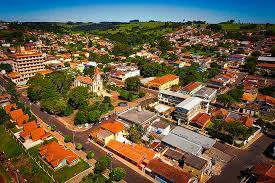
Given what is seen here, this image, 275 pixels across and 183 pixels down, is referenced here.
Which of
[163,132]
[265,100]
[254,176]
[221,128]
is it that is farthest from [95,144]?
[265,100]

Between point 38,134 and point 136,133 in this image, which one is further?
point 38,134

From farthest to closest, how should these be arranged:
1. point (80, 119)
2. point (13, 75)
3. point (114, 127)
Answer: point (13, 75), point (80, 119), point (114, 127)

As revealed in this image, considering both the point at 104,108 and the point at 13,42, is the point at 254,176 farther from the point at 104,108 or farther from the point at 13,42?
the point at 13,42

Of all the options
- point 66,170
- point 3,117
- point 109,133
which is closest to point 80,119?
point 109,133

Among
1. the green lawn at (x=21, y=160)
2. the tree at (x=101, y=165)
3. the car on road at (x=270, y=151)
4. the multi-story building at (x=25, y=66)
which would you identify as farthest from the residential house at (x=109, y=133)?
the multi-story building at (x=25, y=66)

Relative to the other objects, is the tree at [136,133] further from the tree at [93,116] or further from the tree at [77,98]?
the tree at [77,98]

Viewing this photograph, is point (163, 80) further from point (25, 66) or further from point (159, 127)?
point (25, 66)
